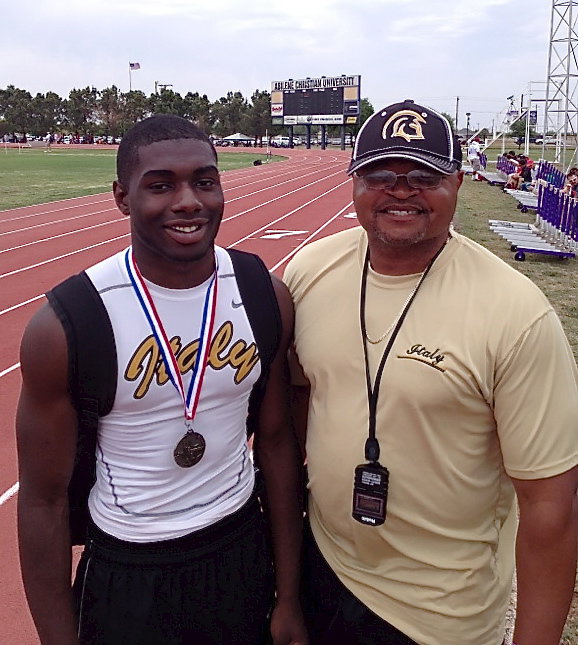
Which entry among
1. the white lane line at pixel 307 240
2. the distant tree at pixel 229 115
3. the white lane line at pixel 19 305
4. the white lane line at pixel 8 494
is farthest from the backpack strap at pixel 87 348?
the distant tree at pixel 229 115

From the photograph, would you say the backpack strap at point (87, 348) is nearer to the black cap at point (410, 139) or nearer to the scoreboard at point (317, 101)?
the black cap at point (410, 139)

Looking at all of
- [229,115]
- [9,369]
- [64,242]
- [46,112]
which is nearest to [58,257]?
[64,242]

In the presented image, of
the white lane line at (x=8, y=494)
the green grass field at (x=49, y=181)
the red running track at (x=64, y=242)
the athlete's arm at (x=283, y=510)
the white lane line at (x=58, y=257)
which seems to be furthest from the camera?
the green grass field at (x=49, y=181)

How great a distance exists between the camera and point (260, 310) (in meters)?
1.75

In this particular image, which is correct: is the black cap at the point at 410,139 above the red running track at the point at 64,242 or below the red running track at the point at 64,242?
above

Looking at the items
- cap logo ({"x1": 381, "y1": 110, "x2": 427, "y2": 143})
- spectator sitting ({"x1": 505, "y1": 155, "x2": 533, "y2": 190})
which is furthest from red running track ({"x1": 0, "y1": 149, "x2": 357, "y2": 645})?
spectator sitting ({"x1": 505, "y1": 155, "x2": 533, "y2": 190})

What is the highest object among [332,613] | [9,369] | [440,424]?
[440,424]

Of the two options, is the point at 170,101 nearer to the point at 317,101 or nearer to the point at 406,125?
the point at 317,101

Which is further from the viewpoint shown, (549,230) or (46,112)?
(46,112)

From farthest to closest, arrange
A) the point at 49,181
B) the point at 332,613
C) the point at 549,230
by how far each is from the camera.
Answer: the point at 49,181
the point at 549,230
the point at 332,613

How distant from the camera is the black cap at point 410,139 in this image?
1.71m

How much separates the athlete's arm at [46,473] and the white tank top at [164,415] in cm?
10

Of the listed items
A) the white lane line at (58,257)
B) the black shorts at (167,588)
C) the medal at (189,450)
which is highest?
the medal at (189,450)

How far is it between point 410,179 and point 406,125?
5.9 inches
